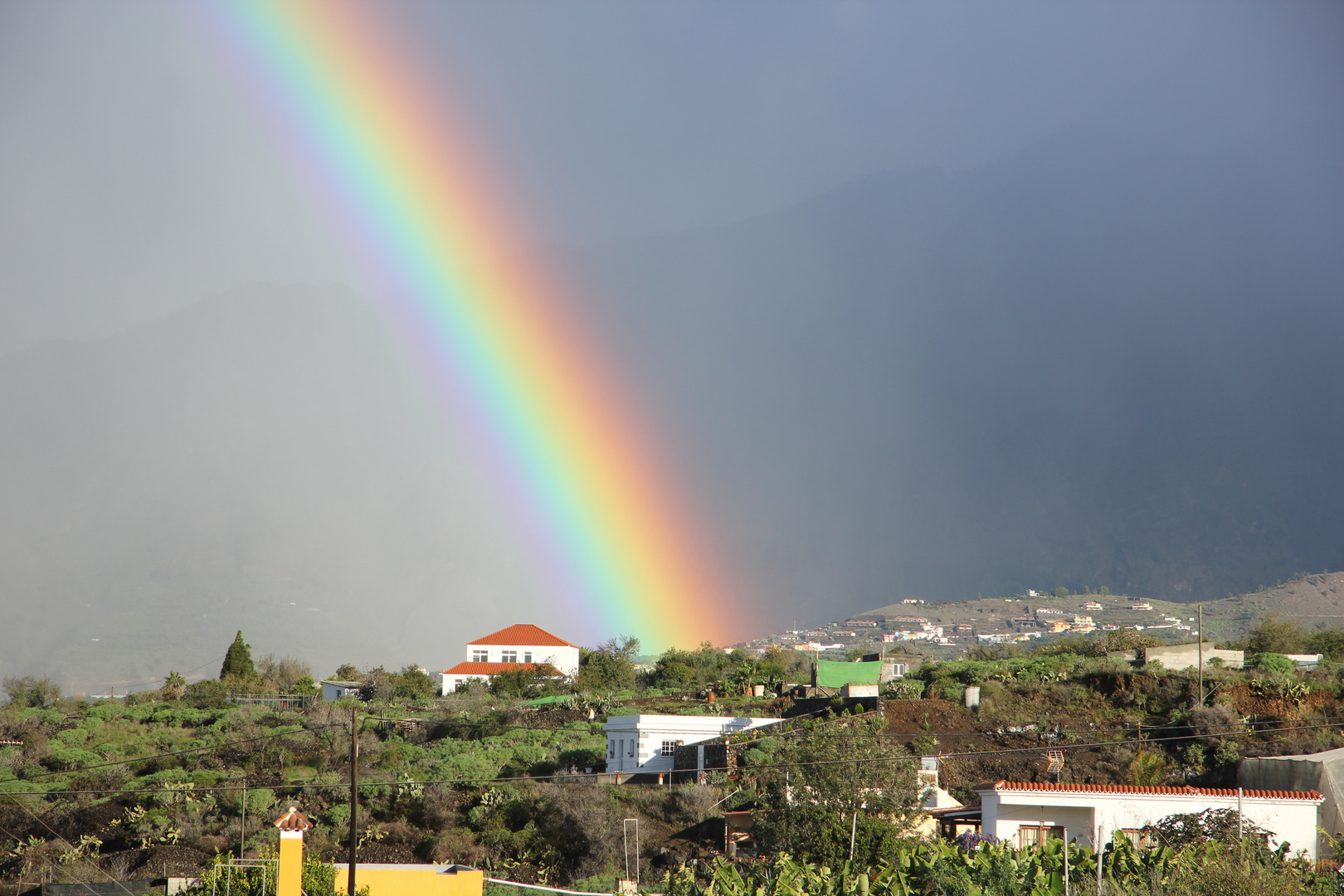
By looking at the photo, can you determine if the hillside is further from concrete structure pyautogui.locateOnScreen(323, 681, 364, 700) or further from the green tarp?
concrete structure pyautogui.locateOnScreen(323, 681, 364, 700)

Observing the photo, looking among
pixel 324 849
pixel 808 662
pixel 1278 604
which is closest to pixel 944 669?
pixel 808 662

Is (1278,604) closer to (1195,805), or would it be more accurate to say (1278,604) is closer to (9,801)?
(1195,805)

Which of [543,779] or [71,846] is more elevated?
[543,779]

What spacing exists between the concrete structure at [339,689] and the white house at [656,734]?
96.9 feet

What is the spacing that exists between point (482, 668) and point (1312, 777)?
209 feet

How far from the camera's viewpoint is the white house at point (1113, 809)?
23672 millimetres

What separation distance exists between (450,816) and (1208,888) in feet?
78.7

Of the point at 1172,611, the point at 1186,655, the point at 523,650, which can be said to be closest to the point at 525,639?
the point at 523,650

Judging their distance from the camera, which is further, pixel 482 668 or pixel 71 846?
→ pixel 482 668

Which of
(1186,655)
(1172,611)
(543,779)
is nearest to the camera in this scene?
(543,779)

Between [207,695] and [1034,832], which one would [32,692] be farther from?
[1034,832]

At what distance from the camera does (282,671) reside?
80688 mm

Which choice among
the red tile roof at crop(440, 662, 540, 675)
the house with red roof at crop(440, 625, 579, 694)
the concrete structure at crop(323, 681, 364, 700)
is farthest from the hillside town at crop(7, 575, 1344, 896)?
the house with red roof at crop(440, 625, 579, 694)

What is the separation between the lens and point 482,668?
82.0 metres
